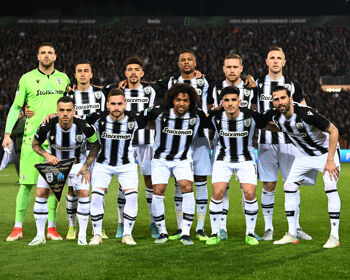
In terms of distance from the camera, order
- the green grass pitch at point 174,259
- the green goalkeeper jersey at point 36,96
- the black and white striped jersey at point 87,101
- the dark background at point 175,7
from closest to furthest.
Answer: the green grass pitch at point 174,259 → the green goalkeeper jersey at point 36,96 → the black and white striped jersey at point 87,101 → the dark background at point 175,7

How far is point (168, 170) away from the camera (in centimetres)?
643

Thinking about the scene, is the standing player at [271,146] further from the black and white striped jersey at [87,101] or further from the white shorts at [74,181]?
the white shorts at [74,181]

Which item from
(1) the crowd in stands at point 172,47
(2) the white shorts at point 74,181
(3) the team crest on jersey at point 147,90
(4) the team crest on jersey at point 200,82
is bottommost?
(2) the white shorts at point 74,181

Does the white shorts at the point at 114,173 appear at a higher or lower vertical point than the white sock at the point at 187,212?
higher

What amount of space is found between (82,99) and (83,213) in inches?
55.7

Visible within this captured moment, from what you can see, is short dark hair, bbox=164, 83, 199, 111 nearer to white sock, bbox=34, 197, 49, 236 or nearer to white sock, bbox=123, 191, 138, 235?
white sock, bbox=123, 191, 138, 235

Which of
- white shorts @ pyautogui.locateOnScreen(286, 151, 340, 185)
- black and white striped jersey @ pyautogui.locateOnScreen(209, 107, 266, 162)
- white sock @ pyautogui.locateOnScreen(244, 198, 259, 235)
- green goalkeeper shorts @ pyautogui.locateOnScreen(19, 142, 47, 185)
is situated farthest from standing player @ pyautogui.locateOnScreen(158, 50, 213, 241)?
green goalkeeper shorts @ pyautogui.locateOnScreen(19, 142, 47, 185)

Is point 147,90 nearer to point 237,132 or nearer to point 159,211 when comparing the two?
point 237,132

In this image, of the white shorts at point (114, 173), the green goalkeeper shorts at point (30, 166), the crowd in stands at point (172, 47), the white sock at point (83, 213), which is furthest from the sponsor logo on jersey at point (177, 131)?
the crowd in stands at point (172, 47)

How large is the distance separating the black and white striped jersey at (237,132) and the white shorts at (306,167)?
0.49 metres

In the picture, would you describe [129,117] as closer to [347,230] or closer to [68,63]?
[347,230]

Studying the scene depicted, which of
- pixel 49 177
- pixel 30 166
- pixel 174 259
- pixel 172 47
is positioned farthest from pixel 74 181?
pixel 172 47

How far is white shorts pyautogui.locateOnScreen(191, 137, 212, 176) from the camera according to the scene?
670cm

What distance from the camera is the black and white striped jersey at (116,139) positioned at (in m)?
6.36
